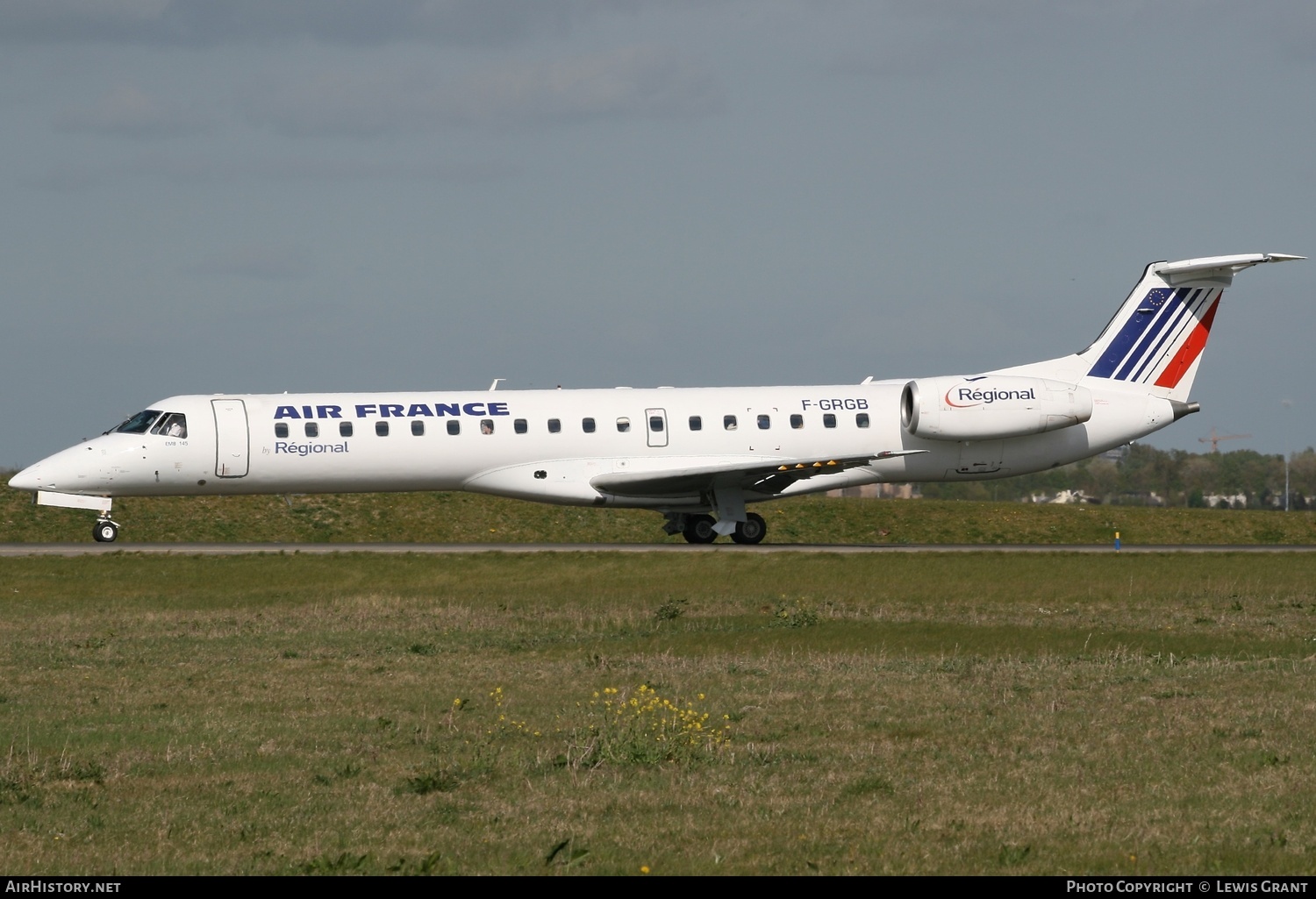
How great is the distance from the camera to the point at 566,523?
157ft

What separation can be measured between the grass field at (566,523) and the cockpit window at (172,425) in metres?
13.4

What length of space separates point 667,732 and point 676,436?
21.0 meters

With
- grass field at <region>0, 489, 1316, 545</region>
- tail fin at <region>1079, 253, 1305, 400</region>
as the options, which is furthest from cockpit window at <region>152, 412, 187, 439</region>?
tail fin at <region>1079, 253, 1305, 400</region>

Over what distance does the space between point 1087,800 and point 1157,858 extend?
1461 mm

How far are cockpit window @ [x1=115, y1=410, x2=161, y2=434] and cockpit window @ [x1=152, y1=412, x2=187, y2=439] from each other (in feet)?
0.58

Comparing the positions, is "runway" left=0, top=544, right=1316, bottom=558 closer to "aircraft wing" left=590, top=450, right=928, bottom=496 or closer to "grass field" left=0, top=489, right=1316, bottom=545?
"aircraft wing" left=590, top=450, right=928, bottom=496

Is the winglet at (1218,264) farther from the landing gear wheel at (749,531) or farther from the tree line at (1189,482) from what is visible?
the tree line at (1189,482)

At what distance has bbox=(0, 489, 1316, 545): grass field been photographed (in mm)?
45875

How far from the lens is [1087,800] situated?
9977 millimetres

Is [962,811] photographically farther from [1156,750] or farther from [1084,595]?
[1084,595]

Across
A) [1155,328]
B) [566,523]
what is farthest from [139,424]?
[1155,328]

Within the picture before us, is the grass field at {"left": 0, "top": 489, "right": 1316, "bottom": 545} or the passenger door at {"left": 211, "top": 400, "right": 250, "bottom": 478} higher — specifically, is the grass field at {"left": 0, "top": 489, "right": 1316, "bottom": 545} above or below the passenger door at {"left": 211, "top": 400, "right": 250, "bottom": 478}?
below

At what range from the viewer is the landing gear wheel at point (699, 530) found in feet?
111

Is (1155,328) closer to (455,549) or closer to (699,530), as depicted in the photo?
(699,530)
